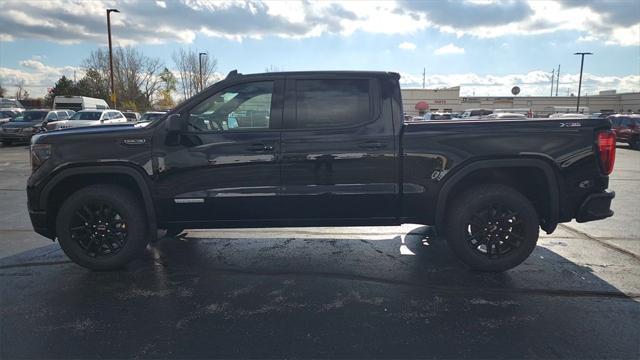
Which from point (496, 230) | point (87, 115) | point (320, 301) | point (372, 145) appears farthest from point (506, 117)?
point (87, 115)

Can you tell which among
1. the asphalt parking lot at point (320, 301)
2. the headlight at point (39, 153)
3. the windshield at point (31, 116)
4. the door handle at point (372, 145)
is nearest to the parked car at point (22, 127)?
the windshield at point (31, 116)

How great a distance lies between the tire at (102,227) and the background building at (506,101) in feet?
206

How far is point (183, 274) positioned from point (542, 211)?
3.74 metres

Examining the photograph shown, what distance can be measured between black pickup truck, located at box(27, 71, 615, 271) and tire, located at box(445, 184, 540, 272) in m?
0.01

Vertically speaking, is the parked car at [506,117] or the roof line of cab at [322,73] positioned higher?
the roof line of cab at [322,73]

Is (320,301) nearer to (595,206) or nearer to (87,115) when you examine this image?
(595,206)

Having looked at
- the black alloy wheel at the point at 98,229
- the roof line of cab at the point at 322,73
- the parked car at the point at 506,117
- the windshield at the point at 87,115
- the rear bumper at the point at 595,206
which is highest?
the roof line of cab at the point at 322,73

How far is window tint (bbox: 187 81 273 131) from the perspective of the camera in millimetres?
4488

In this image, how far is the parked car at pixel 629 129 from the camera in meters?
23.2

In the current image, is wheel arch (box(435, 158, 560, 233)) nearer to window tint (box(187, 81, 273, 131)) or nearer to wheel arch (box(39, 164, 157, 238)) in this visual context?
window tint (box(187, 81, 273, 131))

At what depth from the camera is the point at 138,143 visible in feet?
14.4

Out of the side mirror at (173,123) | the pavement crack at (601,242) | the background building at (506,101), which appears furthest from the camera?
the background building at (506,101)

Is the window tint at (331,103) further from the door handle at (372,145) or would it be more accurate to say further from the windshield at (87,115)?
the windshield at (87,115)

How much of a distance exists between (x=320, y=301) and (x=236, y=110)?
2007mm
